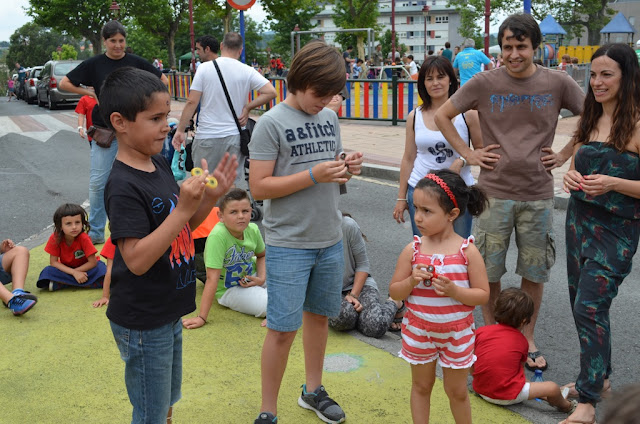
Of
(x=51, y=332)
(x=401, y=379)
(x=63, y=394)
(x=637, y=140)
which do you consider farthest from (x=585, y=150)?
(x=51, y=332)

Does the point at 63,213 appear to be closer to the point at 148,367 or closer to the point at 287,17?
the point at 148,367

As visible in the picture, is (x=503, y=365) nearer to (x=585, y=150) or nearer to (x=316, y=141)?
(x=585, y=150)

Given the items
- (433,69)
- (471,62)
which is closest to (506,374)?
(433,69)

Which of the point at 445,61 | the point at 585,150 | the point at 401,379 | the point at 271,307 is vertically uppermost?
the point at 445,61

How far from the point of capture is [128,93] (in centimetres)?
242

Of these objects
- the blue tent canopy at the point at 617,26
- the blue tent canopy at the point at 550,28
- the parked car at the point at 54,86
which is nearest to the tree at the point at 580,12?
the blue tent canopy at the point at 617,26

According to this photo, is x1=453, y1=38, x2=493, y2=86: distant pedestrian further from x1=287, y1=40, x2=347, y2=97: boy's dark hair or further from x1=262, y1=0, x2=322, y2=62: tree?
x1=262, y1=0, x2=322, y2=62: tree

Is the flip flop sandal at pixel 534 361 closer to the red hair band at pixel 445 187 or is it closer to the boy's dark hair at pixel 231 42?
the red hair band at pixel 445 187

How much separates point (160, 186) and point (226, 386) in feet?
5.85

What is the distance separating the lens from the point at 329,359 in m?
4.27

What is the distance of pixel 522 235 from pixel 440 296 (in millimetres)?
1368

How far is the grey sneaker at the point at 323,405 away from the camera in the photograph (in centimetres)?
348

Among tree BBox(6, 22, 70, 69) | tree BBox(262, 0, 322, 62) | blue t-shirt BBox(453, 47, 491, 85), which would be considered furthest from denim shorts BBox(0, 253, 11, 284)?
tree BBox(6, 22, 70, 69)

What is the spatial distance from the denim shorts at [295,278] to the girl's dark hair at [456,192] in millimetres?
585
